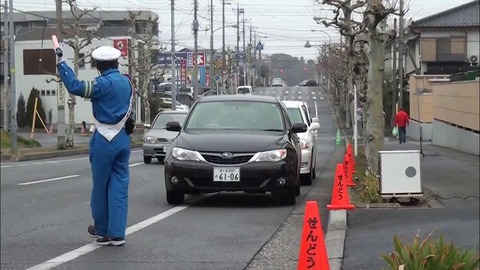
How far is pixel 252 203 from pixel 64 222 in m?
2.73

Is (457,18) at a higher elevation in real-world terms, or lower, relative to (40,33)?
lower

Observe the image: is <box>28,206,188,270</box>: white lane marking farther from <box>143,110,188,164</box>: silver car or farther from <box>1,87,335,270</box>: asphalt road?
<box>143,110,188,164</box>: silver car

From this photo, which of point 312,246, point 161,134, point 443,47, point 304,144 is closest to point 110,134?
point 312,246

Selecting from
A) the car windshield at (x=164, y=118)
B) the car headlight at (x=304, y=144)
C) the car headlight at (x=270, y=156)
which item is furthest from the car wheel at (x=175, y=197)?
the car windshield at (x=164, y=118)

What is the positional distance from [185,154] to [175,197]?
766 millimetres

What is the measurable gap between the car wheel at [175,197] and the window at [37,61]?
40396mm

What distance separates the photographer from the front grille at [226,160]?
9195 mm

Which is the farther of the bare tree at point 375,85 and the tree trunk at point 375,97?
the tree trunk at point 375,97

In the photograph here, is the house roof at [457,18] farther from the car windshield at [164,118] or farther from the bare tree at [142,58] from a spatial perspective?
the bare tree at [142,58]

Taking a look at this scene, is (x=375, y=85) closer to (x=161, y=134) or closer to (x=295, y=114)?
(x=295, y=114)

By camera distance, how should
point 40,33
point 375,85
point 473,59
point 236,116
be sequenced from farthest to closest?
point 40,33, point 375,85, point 236,116, point 473,59

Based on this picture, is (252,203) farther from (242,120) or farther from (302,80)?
(302,80)

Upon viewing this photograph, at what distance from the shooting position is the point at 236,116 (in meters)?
10.3

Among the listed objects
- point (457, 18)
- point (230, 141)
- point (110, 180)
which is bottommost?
point (110, 180)
